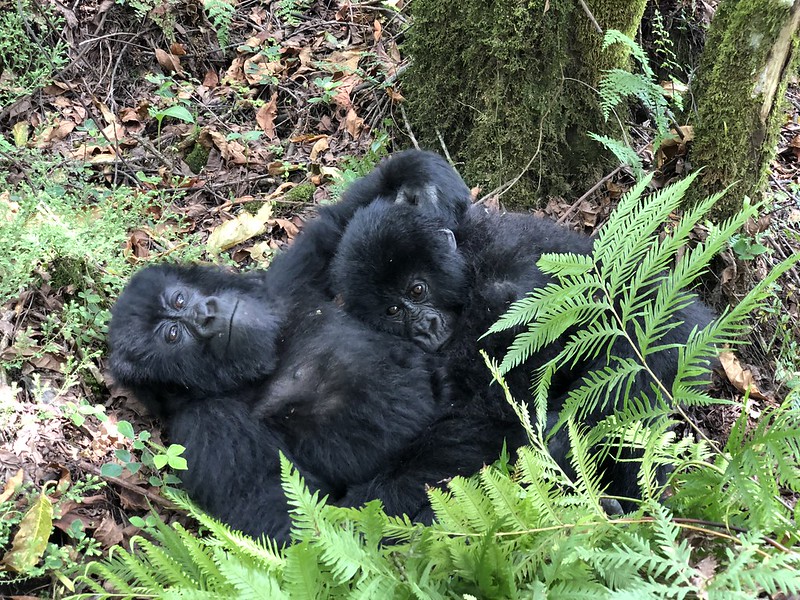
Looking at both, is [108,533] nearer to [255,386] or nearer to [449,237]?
[255,386]

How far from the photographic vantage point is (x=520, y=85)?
492 centimetres

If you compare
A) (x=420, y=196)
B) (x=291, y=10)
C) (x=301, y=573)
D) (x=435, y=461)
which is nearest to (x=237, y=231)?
(x=420, y=196)

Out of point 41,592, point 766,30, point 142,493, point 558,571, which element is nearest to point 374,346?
point 142,493

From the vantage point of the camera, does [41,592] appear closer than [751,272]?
Yes

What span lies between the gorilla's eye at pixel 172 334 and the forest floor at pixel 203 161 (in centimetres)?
43

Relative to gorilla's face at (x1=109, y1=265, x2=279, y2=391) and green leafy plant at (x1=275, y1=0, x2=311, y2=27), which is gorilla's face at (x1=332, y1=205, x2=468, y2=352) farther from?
green leafy plant at (x1=275, y1=0, x2=311, y2=27)

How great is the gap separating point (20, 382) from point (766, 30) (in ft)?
14.8

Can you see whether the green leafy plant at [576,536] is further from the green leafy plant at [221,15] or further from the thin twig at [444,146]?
the green leafy plant at [221,15]

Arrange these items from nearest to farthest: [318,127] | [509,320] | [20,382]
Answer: [509,320], [20,382], [318,127]

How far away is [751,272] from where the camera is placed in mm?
4484

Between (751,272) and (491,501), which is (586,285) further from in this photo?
(751,272)

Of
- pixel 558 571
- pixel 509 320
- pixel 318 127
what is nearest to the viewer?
pixel 558 571

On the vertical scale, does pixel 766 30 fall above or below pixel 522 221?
above

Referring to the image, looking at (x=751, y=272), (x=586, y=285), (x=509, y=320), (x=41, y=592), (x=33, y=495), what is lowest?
(x=41, y=592)
